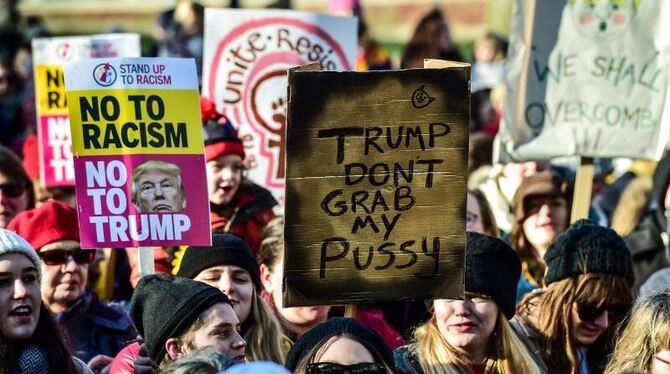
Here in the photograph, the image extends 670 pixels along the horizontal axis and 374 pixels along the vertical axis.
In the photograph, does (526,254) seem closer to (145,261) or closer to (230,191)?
(230,191)

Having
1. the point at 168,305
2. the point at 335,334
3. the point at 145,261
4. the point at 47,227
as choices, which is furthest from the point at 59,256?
the point at 335,334

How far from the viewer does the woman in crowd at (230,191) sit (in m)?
8.62

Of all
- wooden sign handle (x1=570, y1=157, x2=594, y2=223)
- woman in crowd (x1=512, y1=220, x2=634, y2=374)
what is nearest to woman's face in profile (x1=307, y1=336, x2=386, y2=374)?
woman in crowd (x1=512, y1=220, x2=634, y2=374)

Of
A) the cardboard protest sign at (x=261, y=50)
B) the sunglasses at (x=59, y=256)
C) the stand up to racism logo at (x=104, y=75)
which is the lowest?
the sunglasses at (x=59, y=256)

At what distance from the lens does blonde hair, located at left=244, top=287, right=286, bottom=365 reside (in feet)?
22.8

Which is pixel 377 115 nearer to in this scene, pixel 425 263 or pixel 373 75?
pixel 373 75

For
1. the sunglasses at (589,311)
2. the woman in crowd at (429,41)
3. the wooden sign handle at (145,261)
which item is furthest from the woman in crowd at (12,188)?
the woman in crowd at (429,41)

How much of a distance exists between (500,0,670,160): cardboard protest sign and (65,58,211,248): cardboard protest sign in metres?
2.11

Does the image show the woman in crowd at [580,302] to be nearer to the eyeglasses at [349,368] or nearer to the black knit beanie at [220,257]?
the black knit beanie at [220,257]

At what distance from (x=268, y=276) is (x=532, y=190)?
1.86 meters

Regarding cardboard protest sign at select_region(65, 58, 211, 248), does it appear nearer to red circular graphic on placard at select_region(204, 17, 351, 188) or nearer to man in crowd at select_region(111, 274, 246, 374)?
man in crowd at select_region(111, 274, 246, 374)

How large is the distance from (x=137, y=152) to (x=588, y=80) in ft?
8.64

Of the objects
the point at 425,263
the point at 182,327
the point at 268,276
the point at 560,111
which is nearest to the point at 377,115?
the point at 425,263

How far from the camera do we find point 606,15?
862 centimetres
